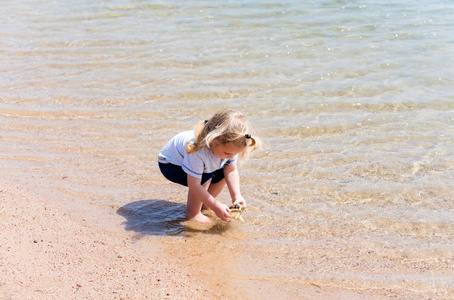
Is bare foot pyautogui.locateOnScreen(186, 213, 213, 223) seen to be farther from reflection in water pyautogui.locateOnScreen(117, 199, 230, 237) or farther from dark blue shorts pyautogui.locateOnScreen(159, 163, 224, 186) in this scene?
dark blue shorts pyautogui.locateOnScreen(159, 163, 224, 186)

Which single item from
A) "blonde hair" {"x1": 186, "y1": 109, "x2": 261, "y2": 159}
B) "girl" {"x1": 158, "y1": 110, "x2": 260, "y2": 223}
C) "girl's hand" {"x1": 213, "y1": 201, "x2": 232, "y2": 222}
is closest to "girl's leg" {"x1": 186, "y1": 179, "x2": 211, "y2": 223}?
"girl" {"x1": 158, "y1": 110, "x2": 260, "y2": 223}

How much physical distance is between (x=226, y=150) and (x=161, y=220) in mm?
726

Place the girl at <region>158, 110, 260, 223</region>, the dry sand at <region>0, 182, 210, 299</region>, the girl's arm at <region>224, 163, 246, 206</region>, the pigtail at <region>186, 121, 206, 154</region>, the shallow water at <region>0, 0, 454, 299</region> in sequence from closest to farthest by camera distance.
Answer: the dry sand at <region>0, 182, 210, 299</region>, the shallow water at <region>0, 0, 454, 299</region>, the girl at <region>158, 110, 260, 223</region>, the pigtail at <region>186, 121, 206, 154</region>, the girl's arm at <region>224, 163, 246, 206</region>

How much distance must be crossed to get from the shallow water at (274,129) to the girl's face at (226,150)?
511 mm

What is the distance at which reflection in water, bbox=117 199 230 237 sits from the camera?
12.2 feet

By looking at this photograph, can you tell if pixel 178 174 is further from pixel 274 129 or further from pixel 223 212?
pixel 274 129

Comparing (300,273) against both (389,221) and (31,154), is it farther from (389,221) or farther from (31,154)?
(31,154)

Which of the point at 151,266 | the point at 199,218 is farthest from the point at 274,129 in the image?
the point at 151,266

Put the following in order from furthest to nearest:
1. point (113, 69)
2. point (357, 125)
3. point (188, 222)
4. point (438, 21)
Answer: point (438, 21)
point (113, 69)
point (357, 125)
point (188, 222)

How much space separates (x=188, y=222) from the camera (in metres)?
3.88

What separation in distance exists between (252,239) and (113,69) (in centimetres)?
451

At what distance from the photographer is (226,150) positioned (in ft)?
11.8

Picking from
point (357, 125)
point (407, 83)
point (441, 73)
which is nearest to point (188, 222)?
point (357, 125)

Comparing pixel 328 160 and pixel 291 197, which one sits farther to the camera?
pixel 328 160
